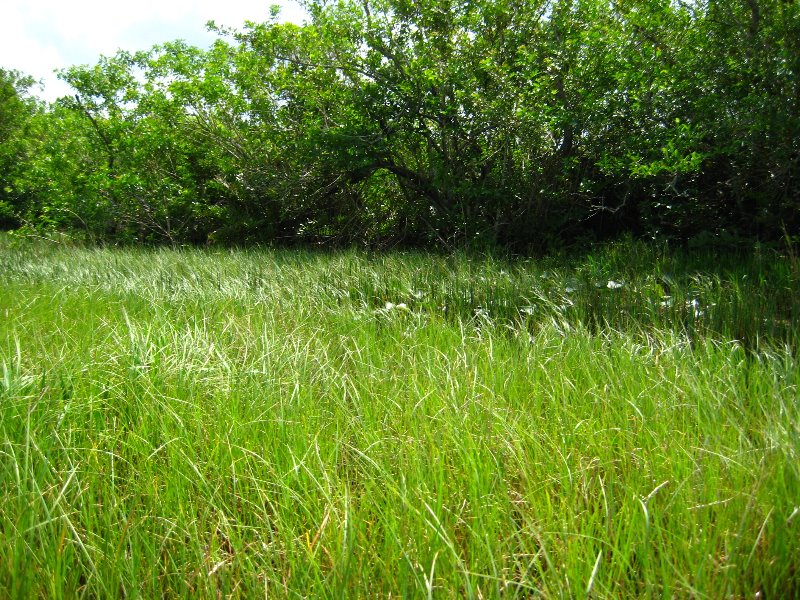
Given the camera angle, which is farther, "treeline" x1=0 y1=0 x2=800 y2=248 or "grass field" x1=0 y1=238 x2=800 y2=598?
"treeline" x1=0 y1=0 x2=800 y2=248

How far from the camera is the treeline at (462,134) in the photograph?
18.1 ft

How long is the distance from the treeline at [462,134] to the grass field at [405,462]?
287cm

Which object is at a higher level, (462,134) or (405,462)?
(462,134)

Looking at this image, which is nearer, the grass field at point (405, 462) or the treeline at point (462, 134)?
the grass field at point (405, 462)

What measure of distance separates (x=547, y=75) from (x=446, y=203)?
200cm

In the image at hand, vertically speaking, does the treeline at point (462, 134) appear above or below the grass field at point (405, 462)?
above

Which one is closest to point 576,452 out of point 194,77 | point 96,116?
point 194,77

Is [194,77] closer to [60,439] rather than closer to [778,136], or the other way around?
[778,136]

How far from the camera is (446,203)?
765 centimetres

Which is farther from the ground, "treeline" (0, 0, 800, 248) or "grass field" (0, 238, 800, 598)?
"treeline" (0, 0, 800, 248)

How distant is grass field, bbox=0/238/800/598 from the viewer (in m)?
1.35

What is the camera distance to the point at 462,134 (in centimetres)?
727

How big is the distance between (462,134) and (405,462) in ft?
20.2

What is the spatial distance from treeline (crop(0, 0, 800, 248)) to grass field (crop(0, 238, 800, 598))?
9.43 ft
